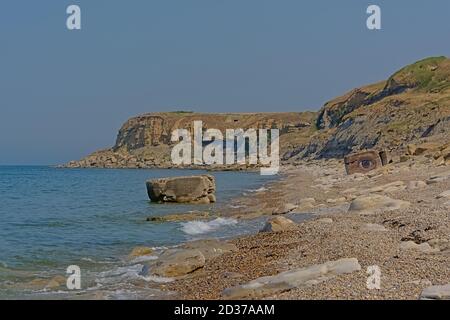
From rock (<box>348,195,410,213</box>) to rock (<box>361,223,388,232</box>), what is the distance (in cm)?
320

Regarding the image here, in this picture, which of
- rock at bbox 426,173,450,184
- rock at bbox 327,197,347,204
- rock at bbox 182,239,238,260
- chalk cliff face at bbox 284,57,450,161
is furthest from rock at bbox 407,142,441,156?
rock at bbox 182,239,238,260

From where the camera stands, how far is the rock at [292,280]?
9.60 meters

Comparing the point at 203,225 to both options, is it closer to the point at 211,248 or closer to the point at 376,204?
the point at 211,248

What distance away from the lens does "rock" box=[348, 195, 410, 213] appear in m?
19.3

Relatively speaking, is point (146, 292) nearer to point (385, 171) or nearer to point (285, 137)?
point (385, 171)

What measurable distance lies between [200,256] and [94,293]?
3480 mm

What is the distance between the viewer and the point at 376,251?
11914 mm

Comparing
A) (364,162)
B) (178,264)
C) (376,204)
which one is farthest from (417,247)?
(364,162)

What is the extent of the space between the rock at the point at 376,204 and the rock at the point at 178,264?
325 inches

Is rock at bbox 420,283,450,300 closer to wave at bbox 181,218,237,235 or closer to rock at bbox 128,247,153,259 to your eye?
rock at bbox 128,247,153,259

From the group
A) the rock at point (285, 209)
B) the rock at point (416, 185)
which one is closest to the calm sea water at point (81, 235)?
the rock at point (285, 209)

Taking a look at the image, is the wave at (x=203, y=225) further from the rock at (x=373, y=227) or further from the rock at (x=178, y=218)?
the rock at (x=373, y=227)

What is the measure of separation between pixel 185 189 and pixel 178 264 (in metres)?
25.0
